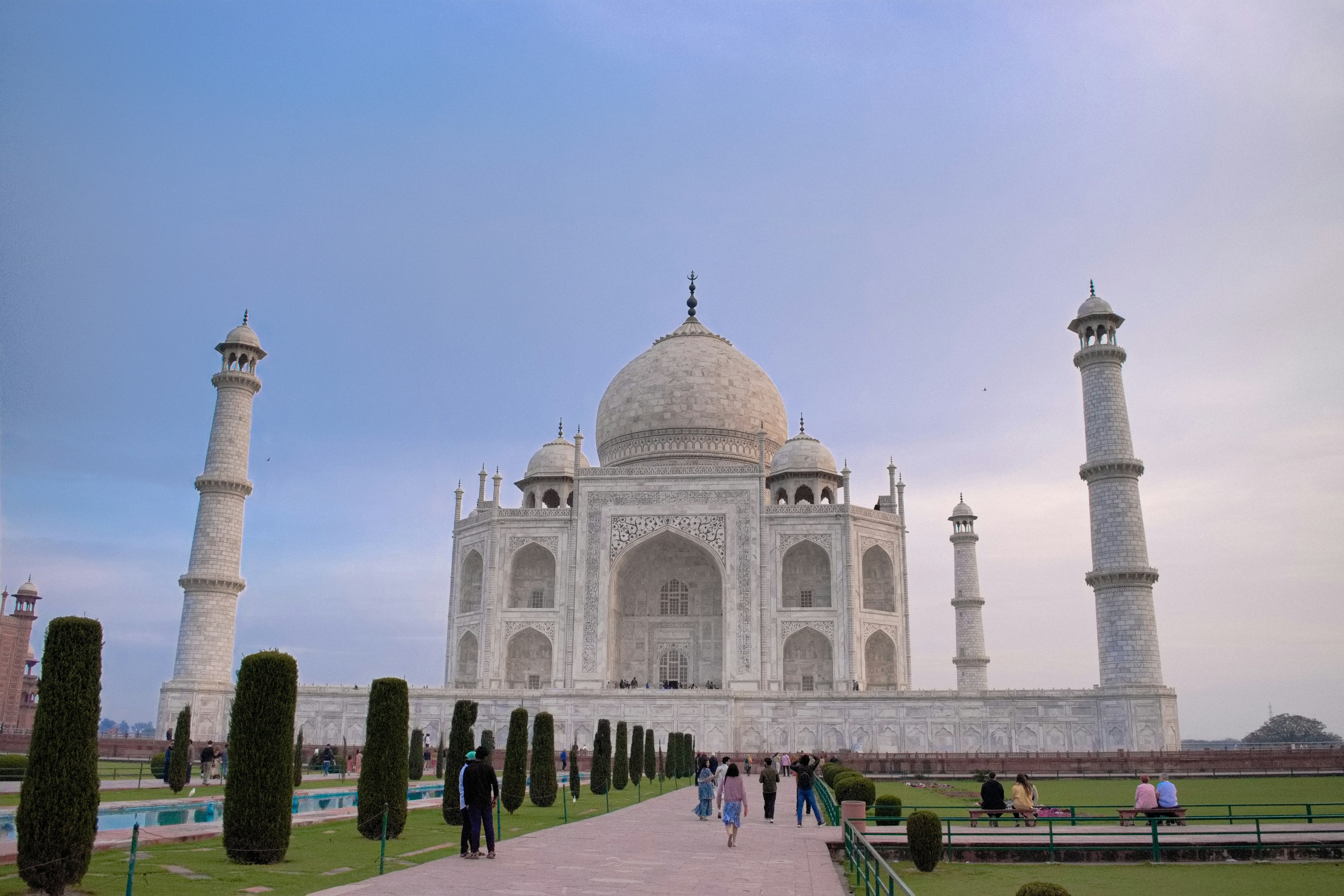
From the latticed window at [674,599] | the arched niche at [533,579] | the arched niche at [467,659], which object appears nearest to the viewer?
the arched niche at [467,659]

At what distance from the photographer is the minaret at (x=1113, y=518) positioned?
27.1m

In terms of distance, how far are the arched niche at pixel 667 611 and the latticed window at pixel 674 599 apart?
0.05 ft

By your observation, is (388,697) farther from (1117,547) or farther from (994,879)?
(1117,547)

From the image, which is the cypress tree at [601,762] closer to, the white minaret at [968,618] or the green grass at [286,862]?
the green grass at [286,862]

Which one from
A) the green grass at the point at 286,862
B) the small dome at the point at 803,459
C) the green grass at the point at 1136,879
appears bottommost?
the green grass at the point at 1136,879

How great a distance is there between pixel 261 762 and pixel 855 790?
22.7 feet

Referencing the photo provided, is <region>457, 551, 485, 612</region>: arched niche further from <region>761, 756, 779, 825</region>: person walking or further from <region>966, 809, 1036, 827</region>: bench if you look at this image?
<region>966, 809, 1036, 827</region>: bench

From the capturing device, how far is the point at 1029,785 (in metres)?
13.5

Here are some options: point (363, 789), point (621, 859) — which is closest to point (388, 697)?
point (363, 789)

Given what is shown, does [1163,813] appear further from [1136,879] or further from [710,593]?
[710,593]

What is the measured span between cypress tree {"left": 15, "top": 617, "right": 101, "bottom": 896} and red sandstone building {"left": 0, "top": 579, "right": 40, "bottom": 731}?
44.0 m

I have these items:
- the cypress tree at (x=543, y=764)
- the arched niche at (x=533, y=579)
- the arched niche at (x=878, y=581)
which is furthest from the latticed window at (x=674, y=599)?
the cypress tree at (x=543, y=764)

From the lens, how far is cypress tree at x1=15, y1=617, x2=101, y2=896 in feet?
24.5

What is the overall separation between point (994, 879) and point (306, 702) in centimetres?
2390
